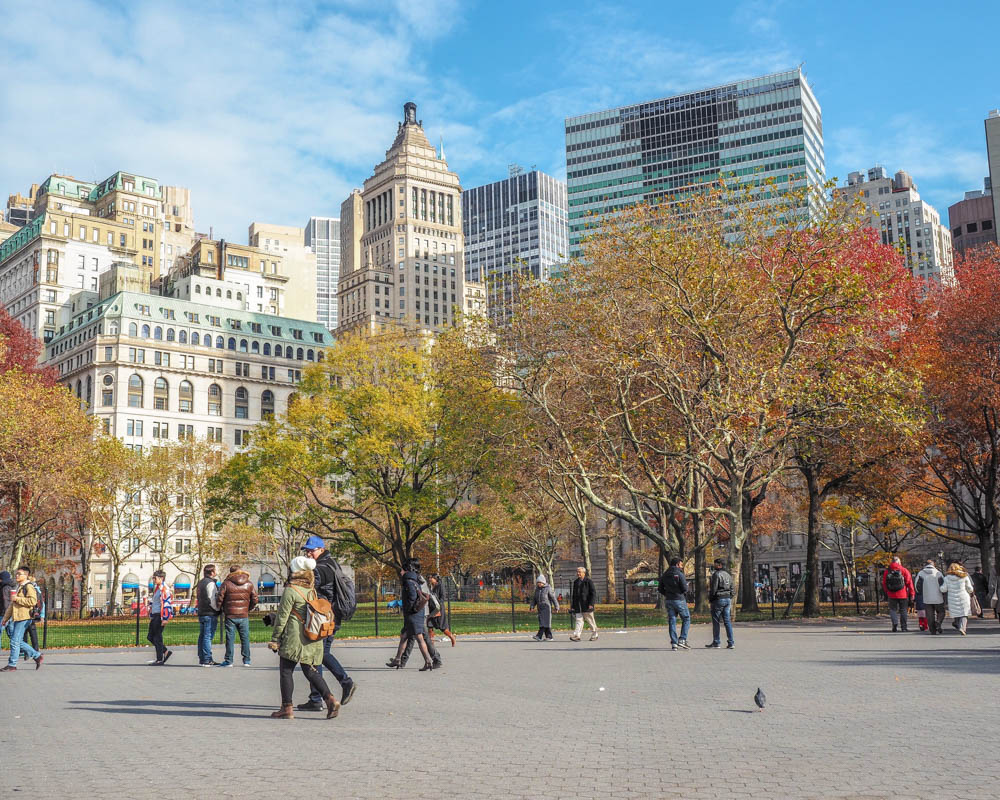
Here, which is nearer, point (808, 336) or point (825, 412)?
point (825, 412)

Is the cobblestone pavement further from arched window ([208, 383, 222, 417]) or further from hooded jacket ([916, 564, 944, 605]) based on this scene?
arched window ([208, 383, 222, 417])

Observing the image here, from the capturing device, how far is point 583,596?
2661 centimetres

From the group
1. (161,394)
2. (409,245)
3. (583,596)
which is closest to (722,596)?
(583,596)

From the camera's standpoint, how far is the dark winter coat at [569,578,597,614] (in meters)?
26.6

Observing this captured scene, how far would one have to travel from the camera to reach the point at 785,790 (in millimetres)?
7438

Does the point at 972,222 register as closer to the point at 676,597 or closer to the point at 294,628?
the point at 676,597

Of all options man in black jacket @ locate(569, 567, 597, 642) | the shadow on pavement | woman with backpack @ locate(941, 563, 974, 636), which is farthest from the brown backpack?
woman with backpack @ locate(941, 563, 974, 636)

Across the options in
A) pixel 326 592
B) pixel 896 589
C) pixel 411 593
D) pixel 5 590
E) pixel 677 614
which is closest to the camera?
pixel 326 592

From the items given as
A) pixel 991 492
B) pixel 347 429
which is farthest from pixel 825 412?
pixel 347 429

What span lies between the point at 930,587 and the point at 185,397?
99.0 m

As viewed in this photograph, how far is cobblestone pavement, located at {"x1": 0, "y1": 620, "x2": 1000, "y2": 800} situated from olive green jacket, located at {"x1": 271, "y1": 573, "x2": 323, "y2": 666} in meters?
0.74

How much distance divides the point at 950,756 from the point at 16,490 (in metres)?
45.6

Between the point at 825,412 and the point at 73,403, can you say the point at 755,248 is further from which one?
the point at 73,403

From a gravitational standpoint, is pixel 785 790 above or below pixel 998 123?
below
